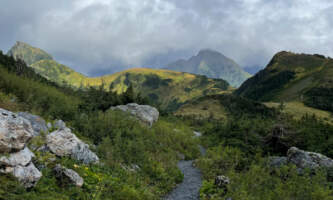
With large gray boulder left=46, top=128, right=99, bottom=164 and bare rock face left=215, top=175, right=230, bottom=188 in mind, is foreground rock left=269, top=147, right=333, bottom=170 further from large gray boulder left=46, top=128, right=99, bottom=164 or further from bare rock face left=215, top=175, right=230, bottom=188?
large gray boulder left=46, top=128, right=99, bottom=164

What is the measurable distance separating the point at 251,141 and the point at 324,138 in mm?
8515

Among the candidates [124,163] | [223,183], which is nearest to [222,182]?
[223,183]

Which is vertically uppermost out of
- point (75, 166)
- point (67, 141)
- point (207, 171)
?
point (67, 141)

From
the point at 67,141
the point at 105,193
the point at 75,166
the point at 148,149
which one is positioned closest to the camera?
the point at 105,193

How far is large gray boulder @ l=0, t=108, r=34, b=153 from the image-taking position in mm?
7843

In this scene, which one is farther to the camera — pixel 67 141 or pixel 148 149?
pixel 148 149

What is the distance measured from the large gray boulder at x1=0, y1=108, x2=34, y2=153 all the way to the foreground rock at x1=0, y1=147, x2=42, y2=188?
0.31m

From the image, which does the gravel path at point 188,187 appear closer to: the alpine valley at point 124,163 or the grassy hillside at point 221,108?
the alpine valley at point 124,163

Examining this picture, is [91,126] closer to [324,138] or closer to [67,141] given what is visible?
[67,141]

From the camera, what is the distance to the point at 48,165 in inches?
399

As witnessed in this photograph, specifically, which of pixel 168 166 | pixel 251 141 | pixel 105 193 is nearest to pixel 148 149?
pixel 168 166

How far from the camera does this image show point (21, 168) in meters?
7.95

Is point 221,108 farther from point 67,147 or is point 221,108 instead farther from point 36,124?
point 67,147

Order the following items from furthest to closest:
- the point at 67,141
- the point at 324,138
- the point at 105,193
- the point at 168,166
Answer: the point at 324,138, the point at 168,166, the point at 67,141, the point at 105,193
